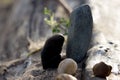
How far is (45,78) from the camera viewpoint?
2965 millimetres

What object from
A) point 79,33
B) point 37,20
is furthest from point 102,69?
point 37,20

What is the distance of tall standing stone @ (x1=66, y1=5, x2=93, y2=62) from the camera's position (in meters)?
3.03

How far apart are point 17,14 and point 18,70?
1756 millimetres

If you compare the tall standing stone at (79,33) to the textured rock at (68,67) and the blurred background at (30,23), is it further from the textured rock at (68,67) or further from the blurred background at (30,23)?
the blurred background at (30,23)

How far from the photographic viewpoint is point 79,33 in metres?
3.06

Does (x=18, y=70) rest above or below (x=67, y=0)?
below

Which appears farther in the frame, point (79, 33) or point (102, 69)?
point (79, 33)

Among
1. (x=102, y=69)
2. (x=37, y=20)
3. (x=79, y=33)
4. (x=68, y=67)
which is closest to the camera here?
(x=102, y=69)

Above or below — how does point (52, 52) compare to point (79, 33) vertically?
below

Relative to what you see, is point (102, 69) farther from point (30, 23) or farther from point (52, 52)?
point (30, 23)

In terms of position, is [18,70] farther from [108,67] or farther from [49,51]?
[108,67]

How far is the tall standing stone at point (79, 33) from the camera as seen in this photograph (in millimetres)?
3033

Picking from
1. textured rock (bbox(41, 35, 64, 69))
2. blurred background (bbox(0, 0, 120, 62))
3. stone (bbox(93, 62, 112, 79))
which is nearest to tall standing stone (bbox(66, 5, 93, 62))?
textured rock (bbox(41, 35, 64, 69))

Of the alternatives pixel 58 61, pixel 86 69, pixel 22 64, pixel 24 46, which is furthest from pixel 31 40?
pixel 86 69
